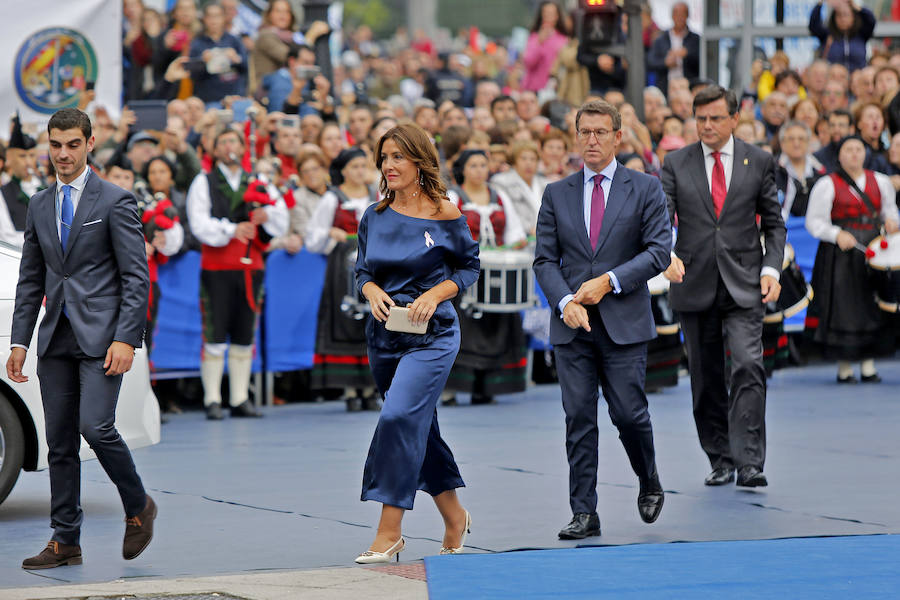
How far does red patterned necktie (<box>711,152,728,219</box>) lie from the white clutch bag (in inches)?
106

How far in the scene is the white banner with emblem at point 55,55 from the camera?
13250mm

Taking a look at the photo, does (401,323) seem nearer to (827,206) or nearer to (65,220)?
(65,220)

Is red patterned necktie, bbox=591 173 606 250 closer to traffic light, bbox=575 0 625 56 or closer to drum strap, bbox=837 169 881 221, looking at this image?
drum strap, bbox=837 169 881 221

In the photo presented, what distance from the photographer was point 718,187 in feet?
29.0

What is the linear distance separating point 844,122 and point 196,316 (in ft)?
21.1

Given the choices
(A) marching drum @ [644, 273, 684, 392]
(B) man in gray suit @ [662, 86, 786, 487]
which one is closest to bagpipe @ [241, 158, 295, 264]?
(A) marching drum @ [644, 273, 684, 392]

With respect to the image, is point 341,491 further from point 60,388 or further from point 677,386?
point 677,386

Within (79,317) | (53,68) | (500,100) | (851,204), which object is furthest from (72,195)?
(500,100)

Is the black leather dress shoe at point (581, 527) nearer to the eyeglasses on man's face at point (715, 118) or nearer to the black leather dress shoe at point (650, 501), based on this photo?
the black leather dress shoe at point (650, 501)

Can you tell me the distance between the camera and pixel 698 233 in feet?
29.0

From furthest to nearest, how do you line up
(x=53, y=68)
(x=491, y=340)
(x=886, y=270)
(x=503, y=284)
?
(x=886, y=270), (x=53, y=68), (x=491, y=340), (x=503, y=284)

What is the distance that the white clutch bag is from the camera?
21.9 feet

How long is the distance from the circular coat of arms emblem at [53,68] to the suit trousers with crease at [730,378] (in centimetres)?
628

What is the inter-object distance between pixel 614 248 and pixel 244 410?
5.63 m
